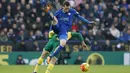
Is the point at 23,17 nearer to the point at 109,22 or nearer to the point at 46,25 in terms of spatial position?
the point at 46,25

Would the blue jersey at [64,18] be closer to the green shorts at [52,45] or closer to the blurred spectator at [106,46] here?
the green shorts at [52,45]

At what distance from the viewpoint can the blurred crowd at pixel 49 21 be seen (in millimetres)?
27781

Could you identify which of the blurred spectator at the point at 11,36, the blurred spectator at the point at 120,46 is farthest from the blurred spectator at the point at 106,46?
the blurred spectator at the point at 11,36

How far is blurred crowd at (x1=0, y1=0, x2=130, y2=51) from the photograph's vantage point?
27781mm

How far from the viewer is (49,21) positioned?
28.7m

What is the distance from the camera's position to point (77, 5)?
29.9m

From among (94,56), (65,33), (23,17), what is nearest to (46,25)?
(23,17)

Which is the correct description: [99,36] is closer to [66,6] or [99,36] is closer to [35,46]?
[35,46]

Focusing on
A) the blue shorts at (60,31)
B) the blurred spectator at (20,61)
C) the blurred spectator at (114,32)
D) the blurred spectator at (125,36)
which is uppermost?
the blue shorts at (60,31)

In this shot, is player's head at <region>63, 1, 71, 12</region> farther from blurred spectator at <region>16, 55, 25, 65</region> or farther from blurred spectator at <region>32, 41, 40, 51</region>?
blurred spectator at <region>32, 41, 40, 51</region>

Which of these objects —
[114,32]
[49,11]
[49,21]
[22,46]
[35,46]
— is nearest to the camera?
[49,11]

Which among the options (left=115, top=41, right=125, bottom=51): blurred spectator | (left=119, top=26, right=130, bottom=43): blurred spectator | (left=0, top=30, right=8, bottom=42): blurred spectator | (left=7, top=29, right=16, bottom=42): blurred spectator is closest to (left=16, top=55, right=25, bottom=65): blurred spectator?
(left=7, top=29, right=16, bottom=42): blurred spectator

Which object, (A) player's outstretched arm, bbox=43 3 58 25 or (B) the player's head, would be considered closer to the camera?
(A) player's outstretched arm, bbox=43 3 58 25

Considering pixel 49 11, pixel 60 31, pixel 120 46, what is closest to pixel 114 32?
pixel 120 46
